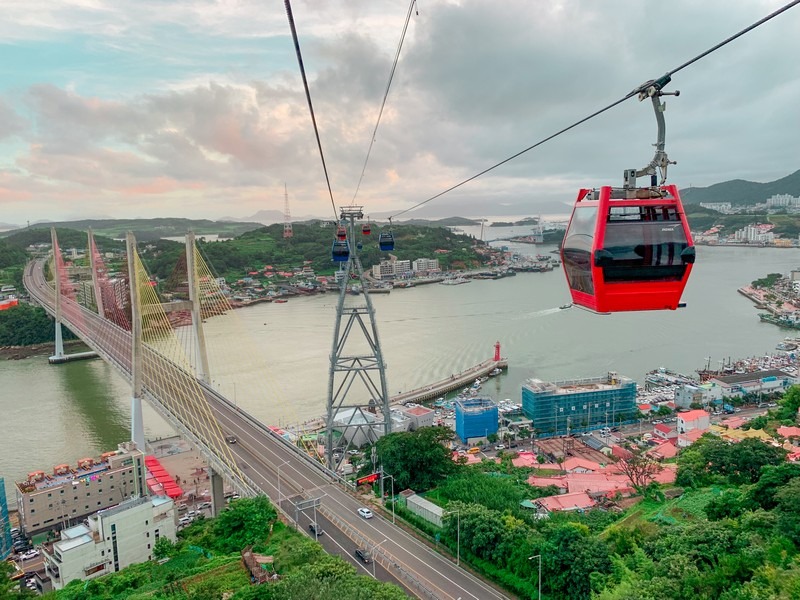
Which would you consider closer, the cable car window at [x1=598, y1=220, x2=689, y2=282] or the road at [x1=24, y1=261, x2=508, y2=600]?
the cable car window at [x1=598, y1=220, x2=689, y2=282]

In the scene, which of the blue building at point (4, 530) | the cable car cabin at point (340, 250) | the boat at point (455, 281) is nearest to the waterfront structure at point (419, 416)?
the cable car cabin at point (340, 250)

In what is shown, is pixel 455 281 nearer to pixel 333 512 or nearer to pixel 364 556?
pixel 333 512

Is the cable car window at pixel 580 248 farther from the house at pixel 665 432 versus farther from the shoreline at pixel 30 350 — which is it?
the shoreline at pixel 30 350

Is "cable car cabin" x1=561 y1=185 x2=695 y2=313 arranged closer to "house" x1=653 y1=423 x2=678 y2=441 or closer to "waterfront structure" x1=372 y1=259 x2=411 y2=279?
"house" x1=653 y1=423 x2=678 y2=441

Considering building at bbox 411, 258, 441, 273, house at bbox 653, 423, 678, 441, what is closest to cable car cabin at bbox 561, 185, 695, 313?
house at bbox 653, 423, 678, 441

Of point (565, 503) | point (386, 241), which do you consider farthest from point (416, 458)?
point (386, 241)

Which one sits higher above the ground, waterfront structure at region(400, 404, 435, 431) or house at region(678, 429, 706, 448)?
waterfront structure at region(400, 404, 435, 431)
